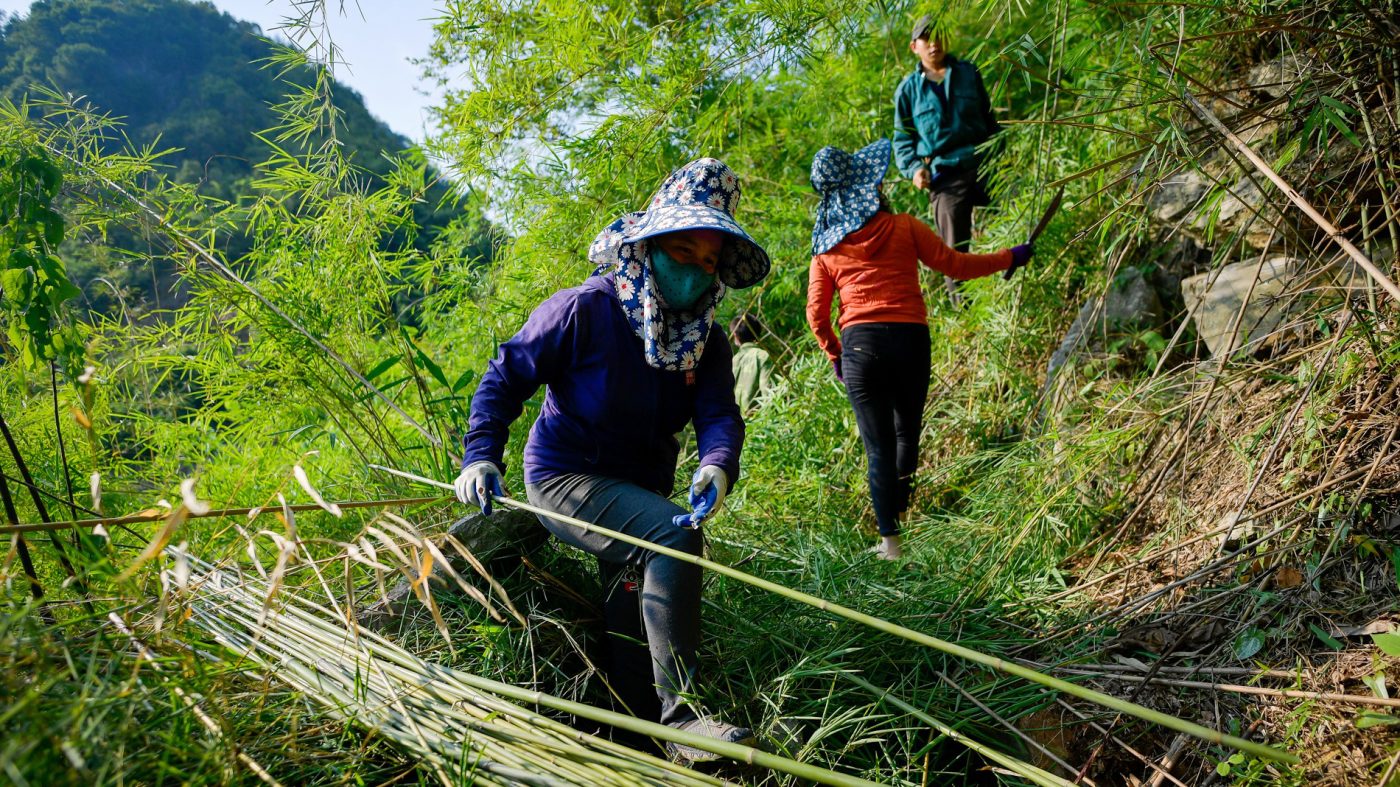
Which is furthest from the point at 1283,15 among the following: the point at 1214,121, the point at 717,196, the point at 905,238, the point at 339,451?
the point at 339,451

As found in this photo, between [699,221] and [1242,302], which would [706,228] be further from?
[1242,302]

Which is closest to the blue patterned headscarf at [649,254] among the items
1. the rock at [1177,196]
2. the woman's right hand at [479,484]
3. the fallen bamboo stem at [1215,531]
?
the woman's right hand at [479,484]

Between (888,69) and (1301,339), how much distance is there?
3.73 metres

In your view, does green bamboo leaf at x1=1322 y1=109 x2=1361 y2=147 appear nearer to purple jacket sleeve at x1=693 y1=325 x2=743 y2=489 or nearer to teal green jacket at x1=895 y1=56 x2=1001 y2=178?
purple jacket sleeve at x1=693 y1=325 x2=743 y2=489

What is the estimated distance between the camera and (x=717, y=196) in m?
2.29

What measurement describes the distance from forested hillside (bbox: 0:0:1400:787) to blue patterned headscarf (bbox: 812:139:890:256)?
560 millimetres

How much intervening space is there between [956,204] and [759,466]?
6.01ft

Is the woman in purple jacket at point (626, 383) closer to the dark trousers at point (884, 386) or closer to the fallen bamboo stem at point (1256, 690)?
the fallen bamboo stem at point (1256, 690)

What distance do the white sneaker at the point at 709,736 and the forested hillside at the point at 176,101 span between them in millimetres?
2340

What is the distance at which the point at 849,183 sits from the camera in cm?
350

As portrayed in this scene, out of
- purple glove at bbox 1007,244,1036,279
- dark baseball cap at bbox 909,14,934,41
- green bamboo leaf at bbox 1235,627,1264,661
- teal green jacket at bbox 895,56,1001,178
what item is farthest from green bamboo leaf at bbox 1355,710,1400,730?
dark baseball cap at bbox 909,14,934,41

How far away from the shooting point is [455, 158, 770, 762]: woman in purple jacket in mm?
2070

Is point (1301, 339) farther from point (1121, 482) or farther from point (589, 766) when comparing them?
point (589, 766)

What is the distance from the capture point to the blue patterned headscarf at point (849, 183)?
3439 mm
